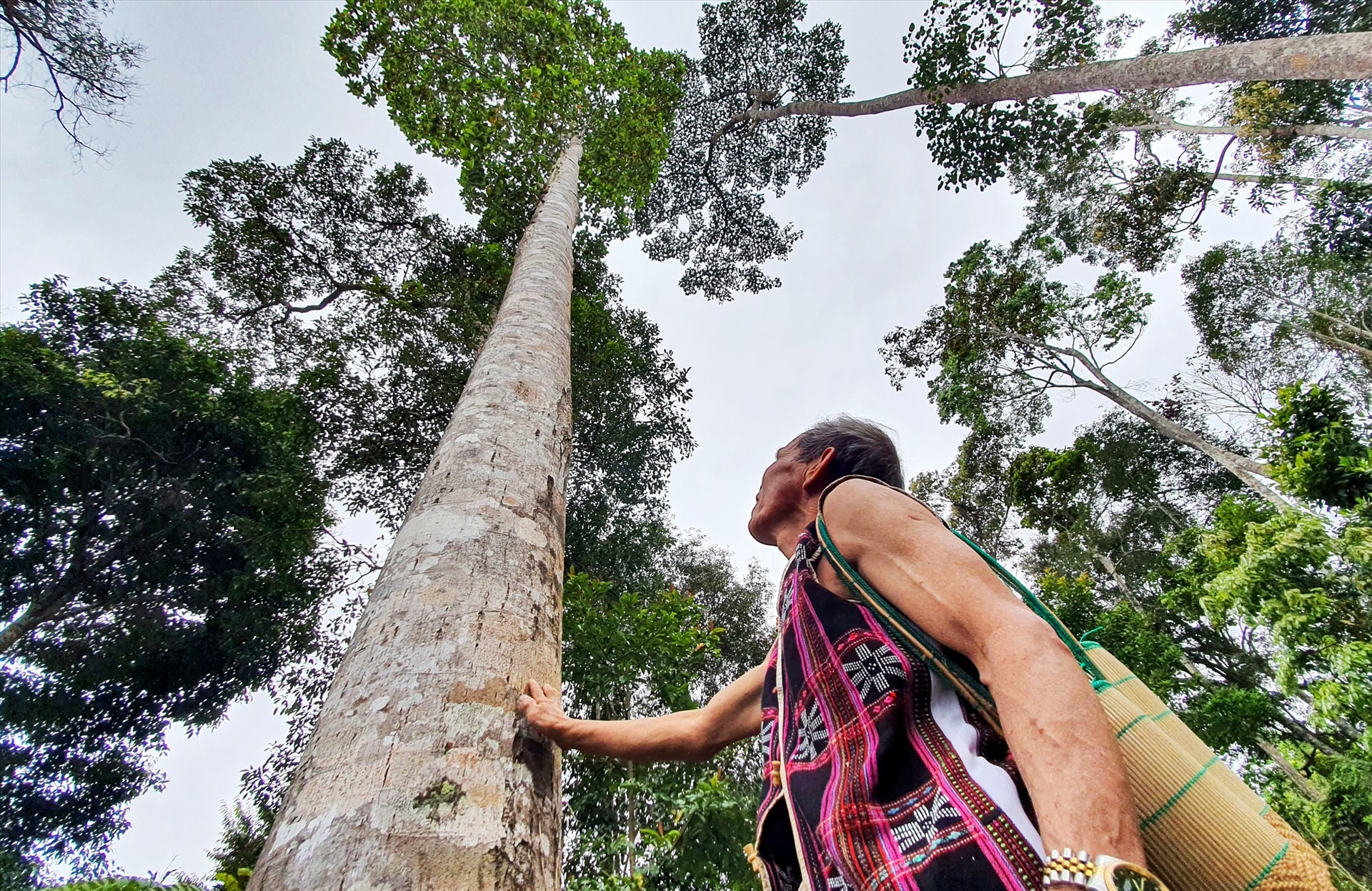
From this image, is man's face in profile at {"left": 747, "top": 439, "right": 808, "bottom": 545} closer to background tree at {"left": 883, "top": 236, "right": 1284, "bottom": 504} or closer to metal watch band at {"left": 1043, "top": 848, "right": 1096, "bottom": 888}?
metal watch band at {"left": 1043, "top": 848, "right": 1096, "bottom": 888}

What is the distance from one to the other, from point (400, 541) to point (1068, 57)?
32.7 ft

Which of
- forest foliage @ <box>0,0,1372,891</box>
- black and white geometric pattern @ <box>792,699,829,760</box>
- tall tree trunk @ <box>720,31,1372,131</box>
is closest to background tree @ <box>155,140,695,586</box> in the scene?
forest foliage @ <box>0,0,1372,891</box>

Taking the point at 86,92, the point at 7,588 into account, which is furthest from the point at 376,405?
the point at 7,588

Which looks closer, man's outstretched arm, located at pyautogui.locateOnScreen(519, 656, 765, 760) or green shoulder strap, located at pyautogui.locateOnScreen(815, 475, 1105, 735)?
green shoulder strap, located at pyautogui.locateOnScreen(815, 475, 1105, 735)

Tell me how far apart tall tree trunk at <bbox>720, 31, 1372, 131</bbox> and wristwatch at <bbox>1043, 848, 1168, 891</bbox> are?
20.7ft

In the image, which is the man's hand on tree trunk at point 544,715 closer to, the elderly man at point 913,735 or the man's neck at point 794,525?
the elderly man at point 913,735

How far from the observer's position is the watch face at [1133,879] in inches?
23.0

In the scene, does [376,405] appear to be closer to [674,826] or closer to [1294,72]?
[674,826]

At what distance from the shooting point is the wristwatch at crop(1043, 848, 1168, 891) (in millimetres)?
578

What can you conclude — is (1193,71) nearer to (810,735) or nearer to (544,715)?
(810,735)

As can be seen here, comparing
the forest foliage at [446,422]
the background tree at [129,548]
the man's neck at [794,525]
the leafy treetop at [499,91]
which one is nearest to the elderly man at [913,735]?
the man's neck at [794,525]

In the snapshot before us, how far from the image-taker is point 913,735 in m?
0.85

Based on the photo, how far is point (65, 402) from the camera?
7.75 meters

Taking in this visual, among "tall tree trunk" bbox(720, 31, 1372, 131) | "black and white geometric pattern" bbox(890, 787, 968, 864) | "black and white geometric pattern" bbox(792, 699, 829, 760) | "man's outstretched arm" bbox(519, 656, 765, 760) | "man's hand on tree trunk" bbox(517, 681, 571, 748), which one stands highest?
"tall tree trunk" bbox(720, 31, 1372, 131)
